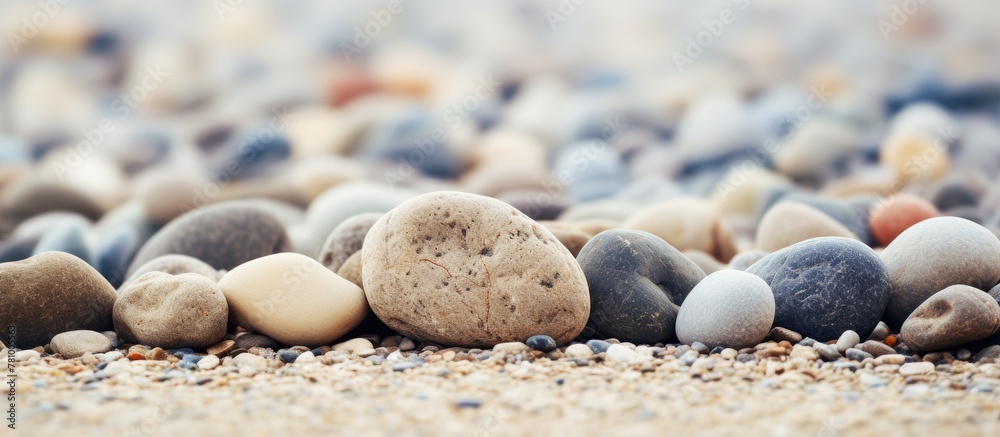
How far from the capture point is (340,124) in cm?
980

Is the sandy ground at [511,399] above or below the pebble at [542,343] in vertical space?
below

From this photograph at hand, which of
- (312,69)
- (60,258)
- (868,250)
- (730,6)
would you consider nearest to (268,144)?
(312,69)

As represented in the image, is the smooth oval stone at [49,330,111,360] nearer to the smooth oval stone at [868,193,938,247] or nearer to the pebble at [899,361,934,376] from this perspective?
the pebble at [899,361,934,376]

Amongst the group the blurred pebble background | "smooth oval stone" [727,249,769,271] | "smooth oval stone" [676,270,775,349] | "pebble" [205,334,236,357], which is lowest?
"pebble" [205,334,236,357]

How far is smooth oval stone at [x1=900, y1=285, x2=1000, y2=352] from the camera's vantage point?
3045 mm

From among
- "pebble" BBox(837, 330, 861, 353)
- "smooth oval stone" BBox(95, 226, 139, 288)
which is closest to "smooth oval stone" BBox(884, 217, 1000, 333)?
"pebble" BBox(837, 330, 861, 353)

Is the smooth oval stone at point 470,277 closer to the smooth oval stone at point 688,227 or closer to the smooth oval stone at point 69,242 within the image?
the smooth oval stone at point 688,227

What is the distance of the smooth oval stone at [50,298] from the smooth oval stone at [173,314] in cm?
13

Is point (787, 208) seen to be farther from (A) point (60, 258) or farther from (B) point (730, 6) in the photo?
(B) point (730, 6)

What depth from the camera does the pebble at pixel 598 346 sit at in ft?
10.5

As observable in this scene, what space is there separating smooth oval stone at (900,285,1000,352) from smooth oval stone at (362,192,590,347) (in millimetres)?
1249

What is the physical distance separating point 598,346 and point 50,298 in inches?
87.2

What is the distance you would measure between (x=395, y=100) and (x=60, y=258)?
25.5ft

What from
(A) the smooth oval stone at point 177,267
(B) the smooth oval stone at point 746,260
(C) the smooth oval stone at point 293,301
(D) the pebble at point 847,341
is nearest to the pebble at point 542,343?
(C) the smooth oval stone at point 293,301
